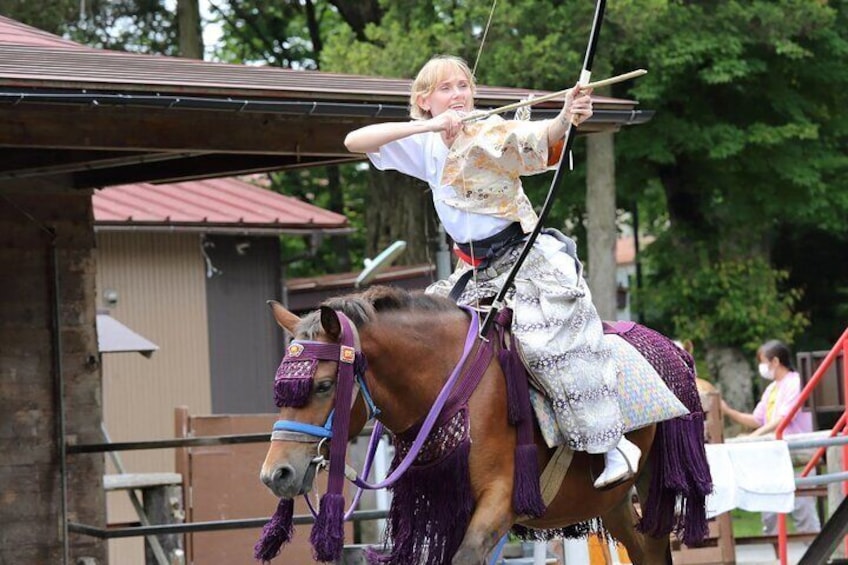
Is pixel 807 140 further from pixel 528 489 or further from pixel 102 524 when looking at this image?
pixel 528 489

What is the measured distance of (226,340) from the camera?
17656 millimetres

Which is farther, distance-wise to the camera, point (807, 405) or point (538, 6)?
point (538, 6)

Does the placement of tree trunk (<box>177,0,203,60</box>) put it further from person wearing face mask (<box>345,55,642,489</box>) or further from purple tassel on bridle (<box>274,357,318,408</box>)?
purple tassel on bridle (<box>274,357,318,408</box>)


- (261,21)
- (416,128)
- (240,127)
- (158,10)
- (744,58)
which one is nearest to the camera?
(416,128)

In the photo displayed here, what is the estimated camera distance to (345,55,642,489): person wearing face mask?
5.76 metres

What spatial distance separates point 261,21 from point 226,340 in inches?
505

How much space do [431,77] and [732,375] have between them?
1835cm

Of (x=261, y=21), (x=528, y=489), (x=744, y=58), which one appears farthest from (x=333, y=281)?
(x=528, y=489)

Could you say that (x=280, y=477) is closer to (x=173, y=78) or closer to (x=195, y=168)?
(x=173, y=78)

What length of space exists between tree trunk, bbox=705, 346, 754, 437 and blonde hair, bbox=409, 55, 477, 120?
17893mm

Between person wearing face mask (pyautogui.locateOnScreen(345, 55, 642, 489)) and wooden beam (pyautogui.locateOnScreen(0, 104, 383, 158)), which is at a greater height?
wooden beam (pyautogui.locateOnScreen(0, 104, 383, 158))

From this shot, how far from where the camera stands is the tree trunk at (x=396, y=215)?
733 inches

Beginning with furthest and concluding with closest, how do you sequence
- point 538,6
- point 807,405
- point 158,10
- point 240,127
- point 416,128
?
point 158,10, point 538,6, point 807,405, point 240,127, point 416,128

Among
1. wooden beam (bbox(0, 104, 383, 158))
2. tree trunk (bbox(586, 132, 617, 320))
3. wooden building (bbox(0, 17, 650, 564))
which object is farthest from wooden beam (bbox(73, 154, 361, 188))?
tree trunk (bbox(586, 132, 617, 320))
